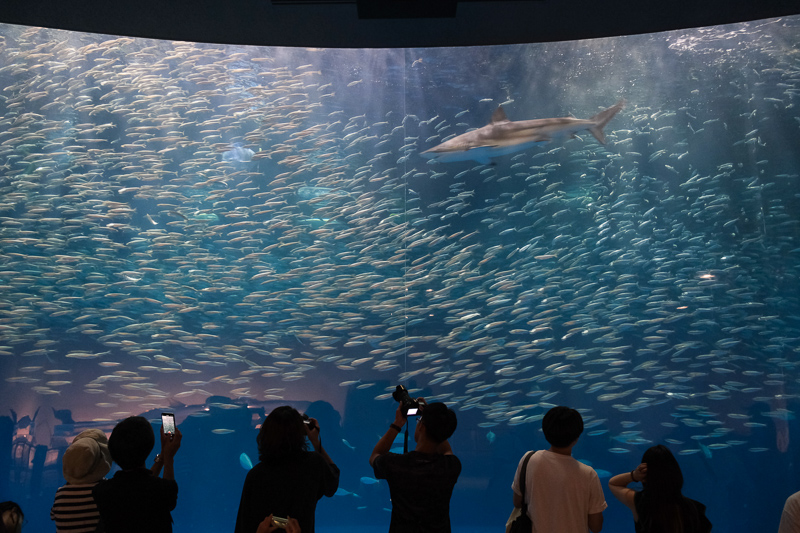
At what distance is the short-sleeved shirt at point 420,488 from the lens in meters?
2.34

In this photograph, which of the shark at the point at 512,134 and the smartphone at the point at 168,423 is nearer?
the smartphone at the point at 168,423

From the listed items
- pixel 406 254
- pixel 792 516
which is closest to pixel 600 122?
pixel 406 254

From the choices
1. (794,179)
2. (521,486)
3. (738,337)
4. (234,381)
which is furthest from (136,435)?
(794,179)

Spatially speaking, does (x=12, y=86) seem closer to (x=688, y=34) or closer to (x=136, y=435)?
(x=136, y=435)

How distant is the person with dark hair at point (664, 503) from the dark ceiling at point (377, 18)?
4.58m

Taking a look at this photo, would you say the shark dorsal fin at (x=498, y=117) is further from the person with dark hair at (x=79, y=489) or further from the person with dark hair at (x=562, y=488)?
the person with dark hair at (x=79, y=489)

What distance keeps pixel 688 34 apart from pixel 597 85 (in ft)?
4.33

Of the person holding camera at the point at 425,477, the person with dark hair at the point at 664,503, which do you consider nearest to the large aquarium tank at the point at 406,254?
the person holding camera at the point at 425,477

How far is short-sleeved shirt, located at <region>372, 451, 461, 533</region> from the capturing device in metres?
2.34

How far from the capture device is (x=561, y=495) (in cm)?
247

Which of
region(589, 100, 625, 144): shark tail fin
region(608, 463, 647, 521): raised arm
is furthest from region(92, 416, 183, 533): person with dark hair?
region(589, 100, 625, 144): shark tail fin

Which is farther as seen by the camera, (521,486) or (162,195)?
(162,195)

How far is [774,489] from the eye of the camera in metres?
5.98

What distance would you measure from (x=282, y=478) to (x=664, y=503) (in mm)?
1593
